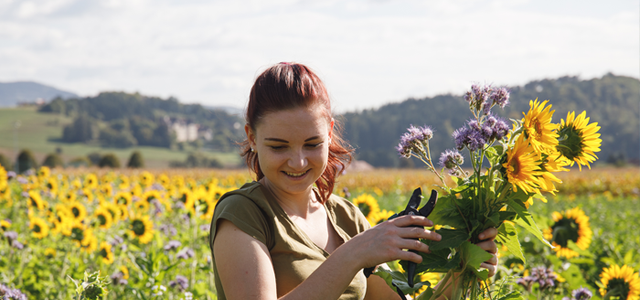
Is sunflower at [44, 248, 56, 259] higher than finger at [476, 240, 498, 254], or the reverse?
finger at [476, 240, 498, 254]

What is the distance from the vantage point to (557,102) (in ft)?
226

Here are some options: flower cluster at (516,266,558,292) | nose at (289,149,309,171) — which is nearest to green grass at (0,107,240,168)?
flower cluster at (516,266,558,292)

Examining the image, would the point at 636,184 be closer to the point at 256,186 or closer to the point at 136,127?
the point at 256,186

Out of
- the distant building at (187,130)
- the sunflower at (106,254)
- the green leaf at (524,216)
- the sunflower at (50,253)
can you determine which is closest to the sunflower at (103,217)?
the sunflower at (50,253)

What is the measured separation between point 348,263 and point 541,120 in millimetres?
636

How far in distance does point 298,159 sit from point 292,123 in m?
0.13

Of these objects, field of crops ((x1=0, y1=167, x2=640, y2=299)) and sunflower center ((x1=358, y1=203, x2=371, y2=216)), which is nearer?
field of crops ((x1=0, y1=167, x2=640, y2=299))

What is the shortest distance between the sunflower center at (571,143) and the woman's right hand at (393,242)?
43 cm

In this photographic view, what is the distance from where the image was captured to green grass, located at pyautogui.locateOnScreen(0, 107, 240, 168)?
8219cm

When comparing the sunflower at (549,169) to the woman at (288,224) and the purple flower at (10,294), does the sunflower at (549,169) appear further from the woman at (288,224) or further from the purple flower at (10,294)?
the purple flower at (10,294)

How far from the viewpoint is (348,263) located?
4.47 ft

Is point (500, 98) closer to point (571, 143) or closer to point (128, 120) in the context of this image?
point (571, 143)

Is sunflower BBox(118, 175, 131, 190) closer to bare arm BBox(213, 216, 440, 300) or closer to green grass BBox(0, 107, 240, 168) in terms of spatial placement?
bare arm BBox(213, 216, 440, 300)

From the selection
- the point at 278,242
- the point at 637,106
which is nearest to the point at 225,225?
the point at 278,242
